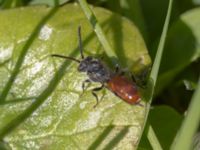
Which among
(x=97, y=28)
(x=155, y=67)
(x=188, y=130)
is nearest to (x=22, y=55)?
(x=97, y=28)

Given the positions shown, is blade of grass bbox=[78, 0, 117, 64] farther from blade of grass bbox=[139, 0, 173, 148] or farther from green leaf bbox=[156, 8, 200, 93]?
green leaf bbox=[156, 8, 200, 93]

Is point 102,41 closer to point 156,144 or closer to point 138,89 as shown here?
point 138,89

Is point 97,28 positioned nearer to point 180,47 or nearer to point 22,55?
point 22,55

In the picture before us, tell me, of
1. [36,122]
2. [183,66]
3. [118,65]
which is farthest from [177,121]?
[36,122]

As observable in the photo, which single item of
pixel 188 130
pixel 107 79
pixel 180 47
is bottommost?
pixel 180 47

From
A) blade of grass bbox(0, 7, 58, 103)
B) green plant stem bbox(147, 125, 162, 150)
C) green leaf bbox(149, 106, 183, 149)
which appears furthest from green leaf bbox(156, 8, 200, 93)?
blade of grass bbox(0, 7, 58, 103)

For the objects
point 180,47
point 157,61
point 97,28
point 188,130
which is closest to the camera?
point 188,130

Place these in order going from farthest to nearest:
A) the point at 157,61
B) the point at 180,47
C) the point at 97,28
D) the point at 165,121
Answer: the point at 180,47 < the point at 165,121 < the point at 97,28 < the point at 157,61
